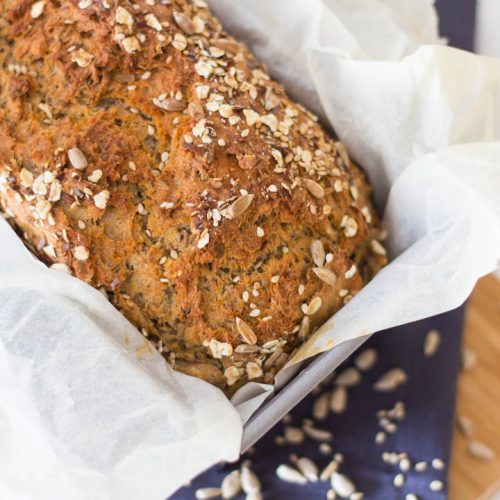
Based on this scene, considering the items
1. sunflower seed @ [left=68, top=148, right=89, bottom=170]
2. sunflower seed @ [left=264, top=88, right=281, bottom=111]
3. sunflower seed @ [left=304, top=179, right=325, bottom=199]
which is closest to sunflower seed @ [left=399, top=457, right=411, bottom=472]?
sunflower seed @ [left=304, top=179, right=325, bottom=199]

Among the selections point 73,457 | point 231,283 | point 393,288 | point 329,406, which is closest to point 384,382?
point 329,406

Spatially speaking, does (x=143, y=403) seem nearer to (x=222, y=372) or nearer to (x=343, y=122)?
(x=222, y=372)

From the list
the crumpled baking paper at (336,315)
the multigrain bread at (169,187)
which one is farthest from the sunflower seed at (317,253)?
the crumpled baking paper at (336,315)

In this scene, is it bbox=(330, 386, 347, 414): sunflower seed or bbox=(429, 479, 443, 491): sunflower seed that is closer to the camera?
bbox=(429, 479, 443, 491): sunflower seed

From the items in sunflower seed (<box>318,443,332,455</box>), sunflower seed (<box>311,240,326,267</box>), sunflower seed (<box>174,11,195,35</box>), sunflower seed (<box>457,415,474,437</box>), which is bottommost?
sunflower seed (<box>457,415,474,437</box>)

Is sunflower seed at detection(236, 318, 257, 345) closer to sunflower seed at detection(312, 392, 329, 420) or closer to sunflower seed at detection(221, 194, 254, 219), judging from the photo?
sunflower seed at detection(221, 194, 254, 219)
